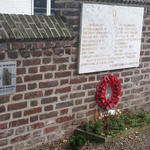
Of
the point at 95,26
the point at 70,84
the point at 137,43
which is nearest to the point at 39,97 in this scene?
the point at 70,84

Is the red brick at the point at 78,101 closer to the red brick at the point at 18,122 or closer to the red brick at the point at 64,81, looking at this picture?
the red brick at the point at 64,81

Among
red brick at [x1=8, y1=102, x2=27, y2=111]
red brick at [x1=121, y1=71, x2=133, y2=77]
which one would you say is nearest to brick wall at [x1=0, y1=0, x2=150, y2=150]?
red brick at [x1=8, y1=102, x2=27, y2=111]

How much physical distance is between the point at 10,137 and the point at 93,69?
1.69m

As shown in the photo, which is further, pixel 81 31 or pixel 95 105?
pixel 95 105

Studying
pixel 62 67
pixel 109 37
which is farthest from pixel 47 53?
pixel 109 37

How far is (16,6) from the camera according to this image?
1067cm

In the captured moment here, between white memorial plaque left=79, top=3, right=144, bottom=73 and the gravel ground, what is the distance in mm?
1114

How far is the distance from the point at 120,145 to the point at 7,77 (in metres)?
1.98

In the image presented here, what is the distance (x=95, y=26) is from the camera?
205 inches

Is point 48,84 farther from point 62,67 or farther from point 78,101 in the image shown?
point 78,101

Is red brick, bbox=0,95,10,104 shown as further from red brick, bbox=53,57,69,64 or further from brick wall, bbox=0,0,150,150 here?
red brick, bbox=53,57,69,64

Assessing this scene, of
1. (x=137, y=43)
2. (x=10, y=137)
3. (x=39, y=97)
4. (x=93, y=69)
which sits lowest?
(x=10, y=137)

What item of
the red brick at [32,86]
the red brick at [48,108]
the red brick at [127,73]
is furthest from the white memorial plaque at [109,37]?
the red brick at [32,86]

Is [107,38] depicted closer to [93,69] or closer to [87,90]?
[93,69]
